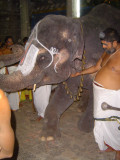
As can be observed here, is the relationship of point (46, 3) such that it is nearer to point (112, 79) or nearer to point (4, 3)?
point (4, 3)

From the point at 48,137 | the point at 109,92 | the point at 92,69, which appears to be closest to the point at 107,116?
the point at 109,92

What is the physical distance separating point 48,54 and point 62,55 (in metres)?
0.22

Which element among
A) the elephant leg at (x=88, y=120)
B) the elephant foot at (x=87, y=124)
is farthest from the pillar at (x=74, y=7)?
the elephant foot at (x=87, y=124)

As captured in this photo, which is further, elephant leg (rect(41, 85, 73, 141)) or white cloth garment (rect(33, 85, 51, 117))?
white cloth garment (rect(33, 85, 51, 117))

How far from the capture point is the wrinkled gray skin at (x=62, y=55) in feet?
7.88

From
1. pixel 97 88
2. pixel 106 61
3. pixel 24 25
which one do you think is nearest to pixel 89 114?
pixel 97 88

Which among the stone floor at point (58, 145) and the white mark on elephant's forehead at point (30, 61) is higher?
the white mark on elephant's forehead at point (30, 61)

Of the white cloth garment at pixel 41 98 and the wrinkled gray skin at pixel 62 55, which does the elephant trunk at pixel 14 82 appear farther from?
the white cloth garment at pixel 41 98

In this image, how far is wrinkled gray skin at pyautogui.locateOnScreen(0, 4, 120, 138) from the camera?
2.40 metres

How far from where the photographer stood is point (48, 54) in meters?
2.43

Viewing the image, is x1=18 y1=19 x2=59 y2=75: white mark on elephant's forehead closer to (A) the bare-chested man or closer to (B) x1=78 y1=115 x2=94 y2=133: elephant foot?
(A) the bare-chested man

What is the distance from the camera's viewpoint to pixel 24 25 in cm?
862

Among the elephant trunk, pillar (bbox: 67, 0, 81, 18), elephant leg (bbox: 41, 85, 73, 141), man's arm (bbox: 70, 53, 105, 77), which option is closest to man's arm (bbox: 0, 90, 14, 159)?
the elephant trunk

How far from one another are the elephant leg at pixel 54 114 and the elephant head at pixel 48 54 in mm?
534
